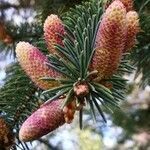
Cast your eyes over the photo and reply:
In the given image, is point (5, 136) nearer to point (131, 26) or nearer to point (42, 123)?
point (42, 123)

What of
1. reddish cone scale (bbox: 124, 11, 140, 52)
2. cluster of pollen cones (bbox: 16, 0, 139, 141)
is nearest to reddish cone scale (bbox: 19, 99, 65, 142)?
cluster of pollen cones (bbox: 16, 0, 139, 141)

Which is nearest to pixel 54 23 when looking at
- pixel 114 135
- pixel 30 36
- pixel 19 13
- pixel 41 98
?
pixel 41 98

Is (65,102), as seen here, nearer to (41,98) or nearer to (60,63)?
(60,63)

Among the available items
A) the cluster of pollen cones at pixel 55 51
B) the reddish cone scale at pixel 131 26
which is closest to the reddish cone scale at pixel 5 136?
the cluster of pollen cones at pixel 55 51

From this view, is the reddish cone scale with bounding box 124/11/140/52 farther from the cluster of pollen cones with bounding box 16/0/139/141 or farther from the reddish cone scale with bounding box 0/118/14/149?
the reddish cone scale with bounding box 0/118/14/149

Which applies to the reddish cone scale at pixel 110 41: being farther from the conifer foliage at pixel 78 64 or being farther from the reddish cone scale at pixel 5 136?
the reddish cone scale at pixel 5 136

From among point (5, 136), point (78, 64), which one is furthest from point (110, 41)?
point (5, 136)
